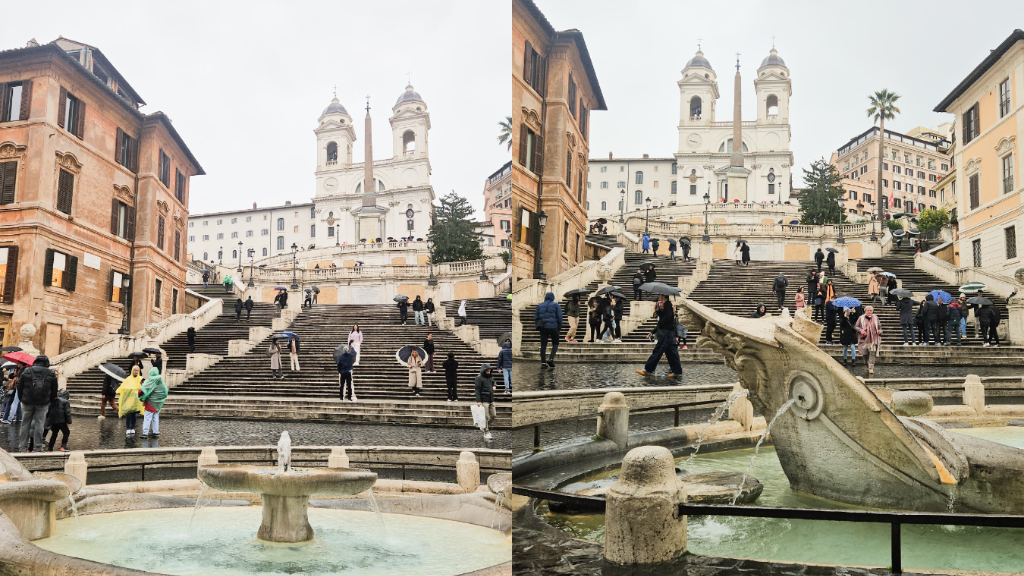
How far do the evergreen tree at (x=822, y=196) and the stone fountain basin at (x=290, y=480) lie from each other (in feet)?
157

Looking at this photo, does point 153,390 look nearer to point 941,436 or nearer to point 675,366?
point 675,366

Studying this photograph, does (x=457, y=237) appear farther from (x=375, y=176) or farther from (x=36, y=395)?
(x=36, y=395)

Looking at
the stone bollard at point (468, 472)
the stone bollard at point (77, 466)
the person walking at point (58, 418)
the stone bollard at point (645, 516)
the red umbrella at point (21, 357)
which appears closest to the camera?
the stone bollard at point (645, 516)

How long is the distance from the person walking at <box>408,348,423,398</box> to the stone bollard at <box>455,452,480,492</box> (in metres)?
3.84

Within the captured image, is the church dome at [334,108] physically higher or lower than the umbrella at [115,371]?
higher

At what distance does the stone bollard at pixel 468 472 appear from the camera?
20.6ft

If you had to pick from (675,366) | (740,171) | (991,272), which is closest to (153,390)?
(675,366)

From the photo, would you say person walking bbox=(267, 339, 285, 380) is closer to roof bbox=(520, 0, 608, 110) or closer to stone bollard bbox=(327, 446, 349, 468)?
stone bollard bbox=(327, 446, 349, 468)

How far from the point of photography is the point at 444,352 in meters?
10.2

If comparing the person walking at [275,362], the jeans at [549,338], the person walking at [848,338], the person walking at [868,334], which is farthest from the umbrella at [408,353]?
the person walking at [868,334]

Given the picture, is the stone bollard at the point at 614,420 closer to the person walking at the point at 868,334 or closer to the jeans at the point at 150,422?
the jeans at the point at 150,422

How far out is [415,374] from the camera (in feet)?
34.5

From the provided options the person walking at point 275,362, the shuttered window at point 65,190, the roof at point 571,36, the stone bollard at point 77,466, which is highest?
the shuttered window at point 65,190

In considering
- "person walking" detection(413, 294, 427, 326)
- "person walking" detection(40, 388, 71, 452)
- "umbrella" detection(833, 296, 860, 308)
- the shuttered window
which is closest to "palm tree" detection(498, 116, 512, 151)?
"person walking" detection(413, 294, 427, 326)
